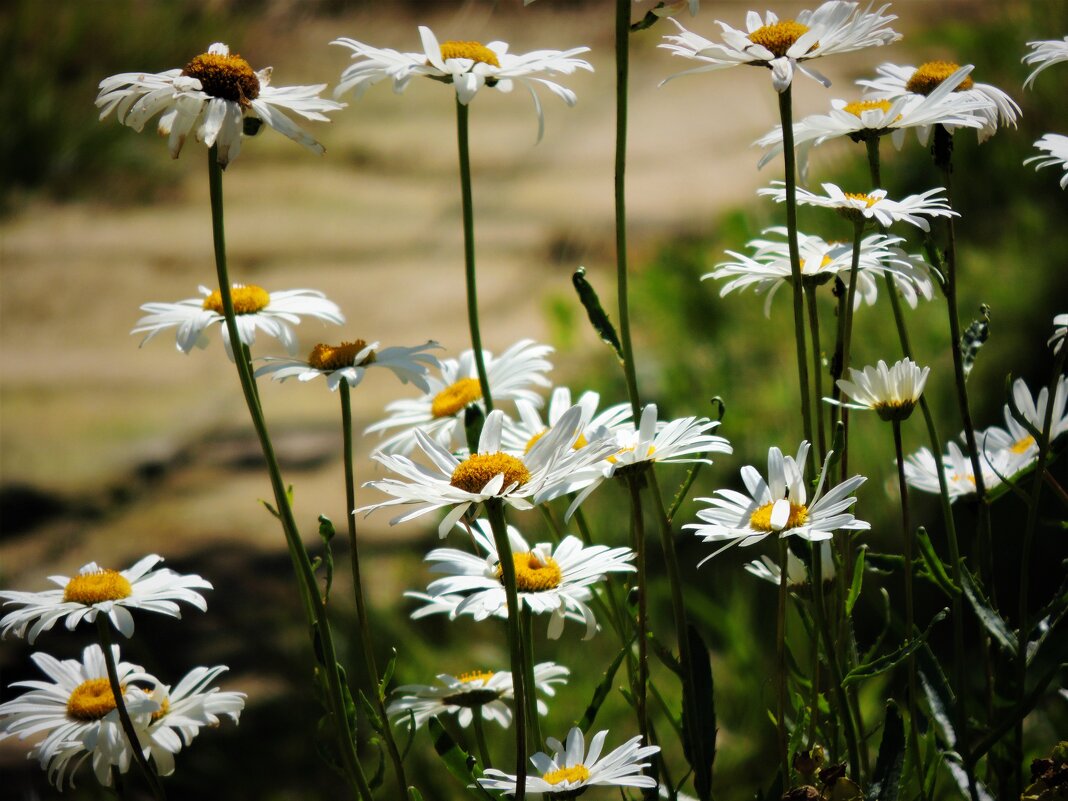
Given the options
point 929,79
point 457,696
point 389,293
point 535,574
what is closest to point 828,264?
point 929,79

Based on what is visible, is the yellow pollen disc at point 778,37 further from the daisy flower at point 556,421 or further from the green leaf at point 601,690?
the green leaf at point 601,690

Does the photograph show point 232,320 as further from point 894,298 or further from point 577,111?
point 577,111

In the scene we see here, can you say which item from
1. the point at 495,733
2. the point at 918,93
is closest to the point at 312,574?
the point at 918,93

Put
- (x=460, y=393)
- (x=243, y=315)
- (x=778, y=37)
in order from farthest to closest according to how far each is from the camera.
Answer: (x=460, y=393) → (x=243, y=315) → (x=778, y=37)

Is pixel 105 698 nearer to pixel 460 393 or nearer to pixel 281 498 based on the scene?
pixel 281 498

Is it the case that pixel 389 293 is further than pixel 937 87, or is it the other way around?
pixel 389 293

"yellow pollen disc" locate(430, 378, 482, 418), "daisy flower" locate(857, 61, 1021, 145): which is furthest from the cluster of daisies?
"daisy flower" locate(857, 61, 1021, 145)
